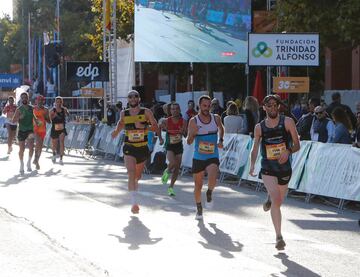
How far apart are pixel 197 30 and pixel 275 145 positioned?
74.8 feet

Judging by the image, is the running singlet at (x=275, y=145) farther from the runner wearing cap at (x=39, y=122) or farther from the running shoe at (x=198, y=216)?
the runner wearing cap at (x=39, y=122)

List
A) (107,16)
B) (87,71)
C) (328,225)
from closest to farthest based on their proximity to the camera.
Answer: (328,225)
(87,71)
(107,16)

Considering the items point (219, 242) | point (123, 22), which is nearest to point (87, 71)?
point (123, 22)

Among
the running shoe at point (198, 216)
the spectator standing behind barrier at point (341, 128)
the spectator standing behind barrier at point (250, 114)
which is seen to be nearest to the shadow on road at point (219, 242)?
the running shoe at point (198, 216)

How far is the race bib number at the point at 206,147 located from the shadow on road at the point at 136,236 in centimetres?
148

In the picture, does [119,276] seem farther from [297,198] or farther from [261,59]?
[261,59]

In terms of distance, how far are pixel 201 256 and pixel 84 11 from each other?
171 feet

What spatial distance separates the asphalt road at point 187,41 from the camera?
31.4 m

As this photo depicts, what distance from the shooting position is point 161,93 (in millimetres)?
49312

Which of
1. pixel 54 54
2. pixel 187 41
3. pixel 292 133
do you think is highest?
pixel 187 41

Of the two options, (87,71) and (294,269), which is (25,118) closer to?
(87,71)

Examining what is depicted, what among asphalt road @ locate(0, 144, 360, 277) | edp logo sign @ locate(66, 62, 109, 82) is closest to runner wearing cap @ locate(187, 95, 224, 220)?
asphalt road @ locate(0, 144, 360, 277)

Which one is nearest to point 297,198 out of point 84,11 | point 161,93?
point 161,93

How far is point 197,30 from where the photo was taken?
31.8m
